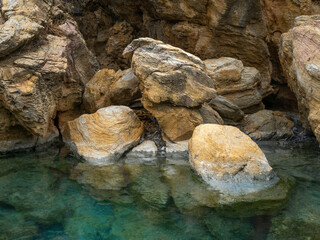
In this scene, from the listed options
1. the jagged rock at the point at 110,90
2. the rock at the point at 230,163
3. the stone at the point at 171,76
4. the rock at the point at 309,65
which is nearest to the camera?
the rock at the point at 230,163

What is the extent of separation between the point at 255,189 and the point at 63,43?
6.53 m

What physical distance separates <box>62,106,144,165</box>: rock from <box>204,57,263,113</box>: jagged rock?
131 inches

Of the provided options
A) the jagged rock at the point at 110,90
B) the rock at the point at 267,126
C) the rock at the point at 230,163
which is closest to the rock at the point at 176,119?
the rock at the point at 230,163

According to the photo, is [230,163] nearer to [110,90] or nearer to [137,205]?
[137,205]

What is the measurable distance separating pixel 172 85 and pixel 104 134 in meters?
2.29

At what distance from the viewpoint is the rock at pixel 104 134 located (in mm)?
8977

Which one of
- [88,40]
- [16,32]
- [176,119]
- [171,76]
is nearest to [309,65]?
[171,76]

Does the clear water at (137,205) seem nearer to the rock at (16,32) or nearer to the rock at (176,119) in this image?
the rock at (176,119)

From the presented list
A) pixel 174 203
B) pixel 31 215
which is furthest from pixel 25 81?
pixel 174 203

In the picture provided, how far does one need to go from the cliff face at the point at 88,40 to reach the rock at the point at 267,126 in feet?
6.49

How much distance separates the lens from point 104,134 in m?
9.32

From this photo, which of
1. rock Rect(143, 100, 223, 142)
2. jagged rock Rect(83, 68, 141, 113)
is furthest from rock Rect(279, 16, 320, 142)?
jagged rock Rect(83, 68, 141, 113)

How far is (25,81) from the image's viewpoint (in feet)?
27.5

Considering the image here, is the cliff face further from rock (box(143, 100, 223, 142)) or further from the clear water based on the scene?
rock (box(143, 100, 223, 142))
